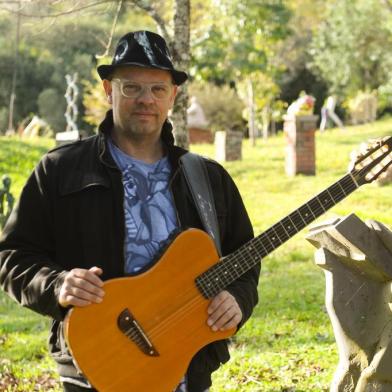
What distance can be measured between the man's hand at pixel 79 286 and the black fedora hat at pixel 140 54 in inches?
28.3

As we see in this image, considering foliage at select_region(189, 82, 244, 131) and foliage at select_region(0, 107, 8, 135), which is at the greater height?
foliage at select_region(189, 82, 244, 131)

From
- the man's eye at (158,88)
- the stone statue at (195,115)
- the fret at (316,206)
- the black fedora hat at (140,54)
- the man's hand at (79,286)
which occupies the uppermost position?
the black fedora hat at (140,54)

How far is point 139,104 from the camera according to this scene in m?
2.87

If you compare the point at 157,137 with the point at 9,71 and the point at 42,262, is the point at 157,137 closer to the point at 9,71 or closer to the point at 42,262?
the point at 42,262

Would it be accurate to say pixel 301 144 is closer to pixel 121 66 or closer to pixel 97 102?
pixel 97 102

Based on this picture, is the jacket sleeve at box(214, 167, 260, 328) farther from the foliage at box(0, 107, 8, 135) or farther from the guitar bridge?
the foliage at box(0, 107, 8, 135)

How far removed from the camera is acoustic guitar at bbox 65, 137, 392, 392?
274 cm

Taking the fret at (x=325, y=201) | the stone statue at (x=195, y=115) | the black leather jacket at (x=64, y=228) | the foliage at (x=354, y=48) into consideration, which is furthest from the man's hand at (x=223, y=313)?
the foliage at (x=354, y=48)

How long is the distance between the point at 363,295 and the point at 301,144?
10374 millimetres

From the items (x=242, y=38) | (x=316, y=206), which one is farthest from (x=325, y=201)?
(x=242, y=38)

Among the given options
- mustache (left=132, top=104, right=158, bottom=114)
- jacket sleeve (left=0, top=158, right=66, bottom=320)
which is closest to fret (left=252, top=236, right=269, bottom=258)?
mustache (left=132, top=104, right=158, bottom=114)

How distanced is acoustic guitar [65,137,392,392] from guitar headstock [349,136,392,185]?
1.86ft

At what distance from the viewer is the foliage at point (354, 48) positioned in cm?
3027

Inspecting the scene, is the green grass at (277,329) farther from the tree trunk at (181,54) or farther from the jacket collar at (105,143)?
the jacket collar at (105,143)
